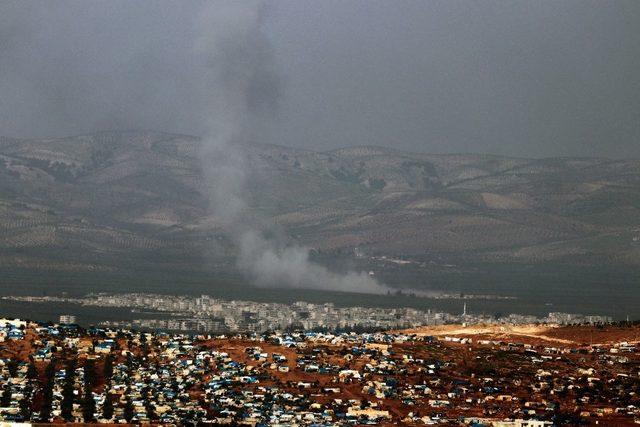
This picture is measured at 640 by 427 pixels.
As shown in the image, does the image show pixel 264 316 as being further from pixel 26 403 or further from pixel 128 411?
pixel 128 411

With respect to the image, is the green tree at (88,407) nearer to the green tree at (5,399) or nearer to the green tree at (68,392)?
the green tree at (68,392)

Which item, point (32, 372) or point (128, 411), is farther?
point (32, 372)

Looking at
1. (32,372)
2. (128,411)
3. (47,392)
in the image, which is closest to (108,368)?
(32,372)

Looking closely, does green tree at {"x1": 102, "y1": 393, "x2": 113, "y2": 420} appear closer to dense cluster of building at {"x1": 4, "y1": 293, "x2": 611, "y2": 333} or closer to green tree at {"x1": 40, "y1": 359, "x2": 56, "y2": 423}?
green tree at {"x1": 40, "y1": 359, "x2": 56, "y2": 423}

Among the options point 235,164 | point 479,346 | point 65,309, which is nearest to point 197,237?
point 235,164

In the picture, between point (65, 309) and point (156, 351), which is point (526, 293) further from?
point (156, 351)

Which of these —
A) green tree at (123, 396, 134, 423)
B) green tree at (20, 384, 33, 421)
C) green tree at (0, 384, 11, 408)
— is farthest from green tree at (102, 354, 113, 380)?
green tree at (123, 396, 134, 423)
